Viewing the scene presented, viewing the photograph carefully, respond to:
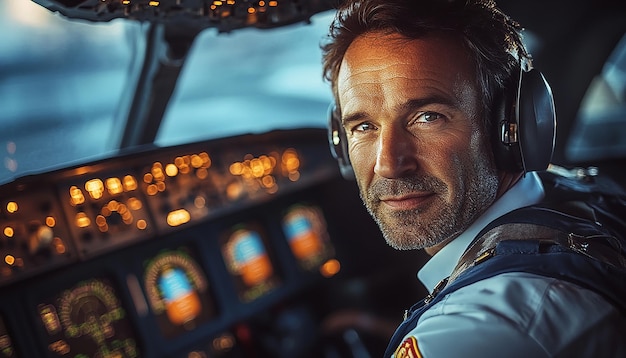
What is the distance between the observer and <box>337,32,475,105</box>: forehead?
1.22 m

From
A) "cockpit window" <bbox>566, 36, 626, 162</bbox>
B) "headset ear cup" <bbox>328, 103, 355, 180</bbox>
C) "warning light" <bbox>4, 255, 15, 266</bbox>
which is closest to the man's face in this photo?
"headset ear cup" <bbox>328, 103, 355, 180</bbox>

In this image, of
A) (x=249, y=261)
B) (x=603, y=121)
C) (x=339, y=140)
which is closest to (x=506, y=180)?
(x=339, y=140)

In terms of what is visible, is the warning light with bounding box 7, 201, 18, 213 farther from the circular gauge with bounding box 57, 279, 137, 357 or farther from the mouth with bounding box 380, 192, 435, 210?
the mouth with bounding box 380, 192, 435, 210

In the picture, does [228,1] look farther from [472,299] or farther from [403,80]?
[472,299]

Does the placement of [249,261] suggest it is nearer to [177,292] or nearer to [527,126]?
[177,292]

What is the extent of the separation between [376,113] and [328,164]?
6.12 ft

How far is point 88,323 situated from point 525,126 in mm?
1603

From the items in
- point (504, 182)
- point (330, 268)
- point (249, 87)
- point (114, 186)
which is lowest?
point (330, 268)

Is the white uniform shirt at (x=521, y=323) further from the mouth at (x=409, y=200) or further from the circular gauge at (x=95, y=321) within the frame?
the circular gauge at (x=95, y=321)

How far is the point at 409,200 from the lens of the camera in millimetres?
1225

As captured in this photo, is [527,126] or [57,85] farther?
[57,85]

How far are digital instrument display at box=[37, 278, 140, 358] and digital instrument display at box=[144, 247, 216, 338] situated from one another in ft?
0.44

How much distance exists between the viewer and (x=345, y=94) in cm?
135

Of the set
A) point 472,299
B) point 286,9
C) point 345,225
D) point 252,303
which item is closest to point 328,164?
point 345,225
